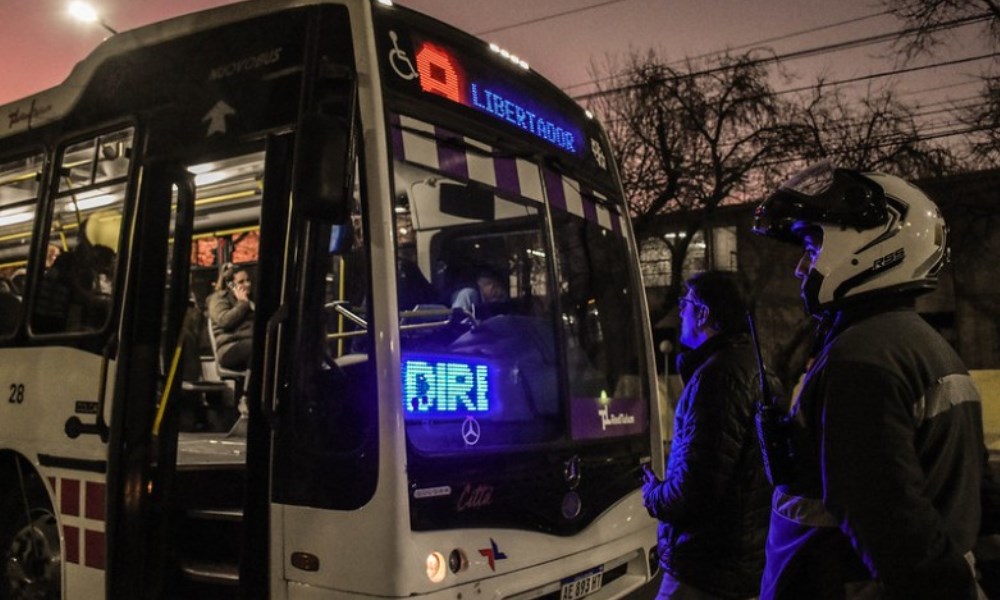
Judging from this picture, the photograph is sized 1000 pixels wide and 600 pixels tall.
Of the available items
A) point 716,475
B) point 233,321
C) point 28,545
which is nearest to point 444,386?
point 716,475

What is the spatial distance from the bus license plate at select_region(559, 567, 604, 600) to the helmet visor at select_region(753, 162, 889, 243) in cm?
219

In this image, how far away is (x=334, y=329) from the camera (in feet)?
13.7

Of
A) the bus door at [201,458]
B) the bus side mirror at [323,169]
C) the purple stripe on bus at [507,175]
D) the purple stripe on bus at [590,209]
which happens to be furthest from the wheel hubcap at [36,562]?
the purple stripe on bus at [590,209]

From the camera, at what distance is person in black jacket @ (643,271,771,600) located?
3.27 metres

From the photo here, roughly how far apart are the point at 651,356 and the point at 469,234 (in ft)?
4.64

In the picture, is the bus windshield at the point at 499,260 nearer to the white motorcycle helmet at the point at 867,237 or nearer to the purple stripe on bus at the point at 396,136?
the purple stripe on bus at the point at 396,136

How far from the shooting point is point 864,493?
6.27ft

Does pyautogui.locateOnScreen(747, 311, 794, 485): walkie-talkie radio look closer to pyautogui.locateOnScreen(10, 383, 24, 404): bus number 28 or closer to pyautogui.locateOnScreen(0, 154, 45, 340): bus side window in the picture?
pyautogui.locateOnScreen(10, 383, 24, 404): bus number 28

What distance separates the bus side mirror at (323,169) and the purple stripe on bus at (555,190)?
1403 mm

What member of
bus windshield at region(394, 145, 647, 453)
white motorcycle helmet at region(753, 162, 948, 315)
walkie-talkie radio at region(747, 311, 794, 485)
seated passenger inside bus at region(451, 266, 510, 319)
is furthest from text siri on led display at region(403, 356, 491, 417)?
white motorcycle helmet at region(753, 162, 948, 315)

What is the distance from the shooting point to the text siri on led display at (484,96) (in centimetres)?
380

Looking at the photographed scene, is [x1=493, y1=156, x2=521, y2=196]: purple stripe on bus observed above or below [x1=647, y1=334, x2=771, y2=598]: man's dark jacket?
above

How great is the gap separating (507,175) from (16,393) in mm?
3122

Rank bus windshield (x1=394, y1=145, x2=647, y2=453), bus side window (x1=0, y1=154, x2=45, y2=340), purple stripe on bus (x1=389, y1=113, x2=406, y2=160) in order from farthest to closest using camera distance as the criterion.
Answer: bus side window (x1=0, y1=154, x2=45, y2=340), bus windshield (x1=394, y1=145, x2=647, y2=453), purple stripe on bus (x1=389, y1=113, x2=406, y2=160)
